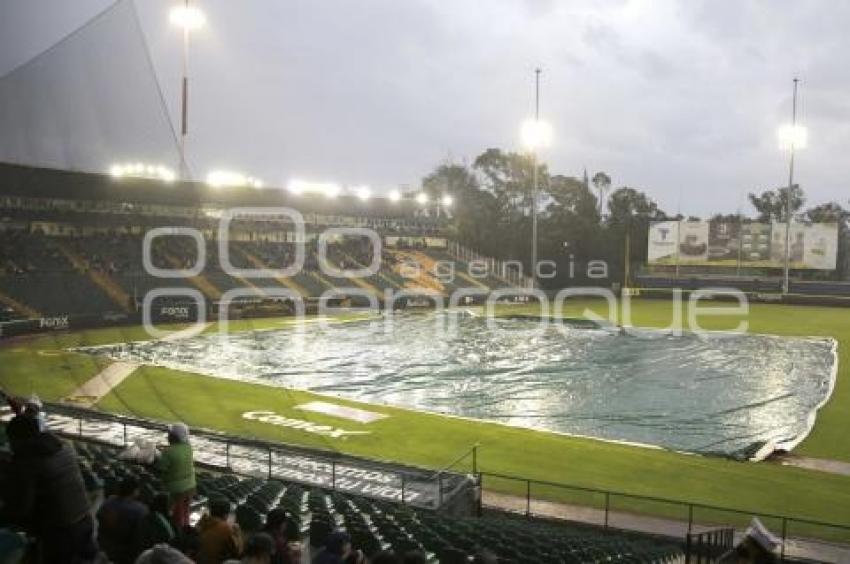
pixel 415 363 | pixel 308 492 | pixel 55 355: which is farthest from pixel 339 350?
pixel 308 492

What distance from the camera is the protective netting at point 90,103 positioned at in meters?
17.8

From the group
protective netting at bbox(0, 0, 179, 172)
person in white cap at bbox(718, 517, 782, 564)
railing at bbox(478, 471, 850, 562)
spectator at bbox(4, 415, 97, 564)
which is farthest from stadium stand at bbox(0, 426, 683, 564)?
protective netting at bbox(0, 0, 179, 172)

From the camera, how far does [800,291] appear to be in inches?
2638

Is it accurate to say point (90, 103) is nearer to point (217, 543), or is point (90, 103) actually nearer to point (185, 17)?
point (185, 17)

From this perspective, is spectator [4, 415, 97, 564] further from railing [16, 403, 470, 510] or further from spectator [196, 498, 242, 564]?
railing [16, 403, 470, 510]

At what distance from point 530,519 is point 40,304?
1349 inches

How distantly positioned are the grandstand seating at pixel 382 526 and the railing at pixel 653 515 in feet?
3.50

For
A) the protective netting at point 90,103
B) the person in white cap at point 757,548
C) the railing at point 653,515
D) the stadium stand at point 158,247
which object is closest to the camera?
the person in white cap at point 757,548

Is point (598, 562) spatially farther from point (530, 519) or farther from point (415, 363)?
point (415, 363)

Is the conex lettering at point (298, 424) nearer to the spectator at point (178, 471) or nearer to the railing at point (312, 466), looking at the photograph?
the railing at point (312, 466)

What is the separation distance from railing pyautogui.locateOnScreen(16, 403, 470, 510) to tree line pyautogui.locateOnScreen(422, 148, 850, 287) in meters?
59.8

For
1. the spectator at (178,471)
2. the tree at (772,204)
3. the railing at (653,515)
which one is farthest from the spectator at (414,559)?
the tree at (772,204)

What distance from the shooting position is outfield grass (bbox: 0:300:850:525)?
15594 mm

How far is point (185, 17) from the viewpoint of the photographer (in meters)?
33.3
